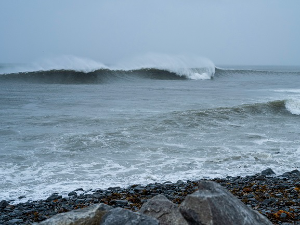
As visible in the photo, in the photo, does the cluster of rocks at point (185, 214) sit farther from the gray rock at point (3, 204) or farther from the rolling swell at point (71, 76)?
the rolling swell at point (71, 76)

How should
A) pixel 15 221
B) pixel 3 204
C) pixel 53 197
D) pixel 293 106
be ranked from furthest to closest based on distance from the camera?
1. pixel 293 106
2. pixel 53 197
3. pixel 3 204
4. pixel 15 221

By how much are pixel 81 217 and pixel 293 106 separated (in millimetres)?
17146

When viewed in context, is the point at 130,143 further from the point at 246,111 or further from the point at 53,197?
the point at 246,111

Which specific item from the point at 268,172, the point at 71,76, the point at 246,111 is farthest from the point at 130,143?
the point at 71,76

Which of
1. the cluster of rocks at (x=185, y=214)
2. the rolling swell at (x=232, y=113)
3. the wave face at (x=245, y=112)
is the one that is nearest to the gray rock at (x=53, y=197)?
the cluster of rocks at (x=185, y=214)

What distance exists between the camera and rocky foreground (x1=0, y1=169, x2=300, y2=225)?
2.83 metres

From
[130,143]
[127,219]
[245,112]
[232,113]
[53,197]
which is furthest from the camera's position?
[245,112]

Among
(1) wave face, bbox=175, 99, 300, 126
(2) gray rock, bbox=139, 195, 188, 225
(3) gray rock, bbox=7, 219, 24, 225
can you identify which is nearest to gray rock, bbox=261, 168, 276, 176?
(2) gray rock, bbox=139, 195, 188, 225

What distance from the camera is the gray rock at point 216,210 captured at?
2.76 meters

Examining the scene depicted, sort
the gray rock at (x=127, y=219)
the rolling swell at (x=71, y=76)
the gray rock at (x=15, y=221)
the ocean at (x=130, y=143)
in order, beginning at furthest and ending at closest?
the rolling swell at (x=71, y=76) → the ocean at (x=130, y=143) → the gray rock at (x=15, y=221) → the gray rock at (x=127, y=219)

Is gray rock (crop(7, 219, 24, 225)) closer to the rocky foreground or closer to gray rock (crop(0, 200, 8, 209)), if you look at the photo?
the rocky foreground

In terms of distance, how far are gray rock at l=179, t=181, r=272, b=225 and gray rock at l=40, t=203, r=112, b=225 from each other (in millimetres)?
738

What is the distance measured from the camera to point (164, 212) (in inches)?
118

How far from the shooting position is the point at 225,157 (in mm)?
8367
